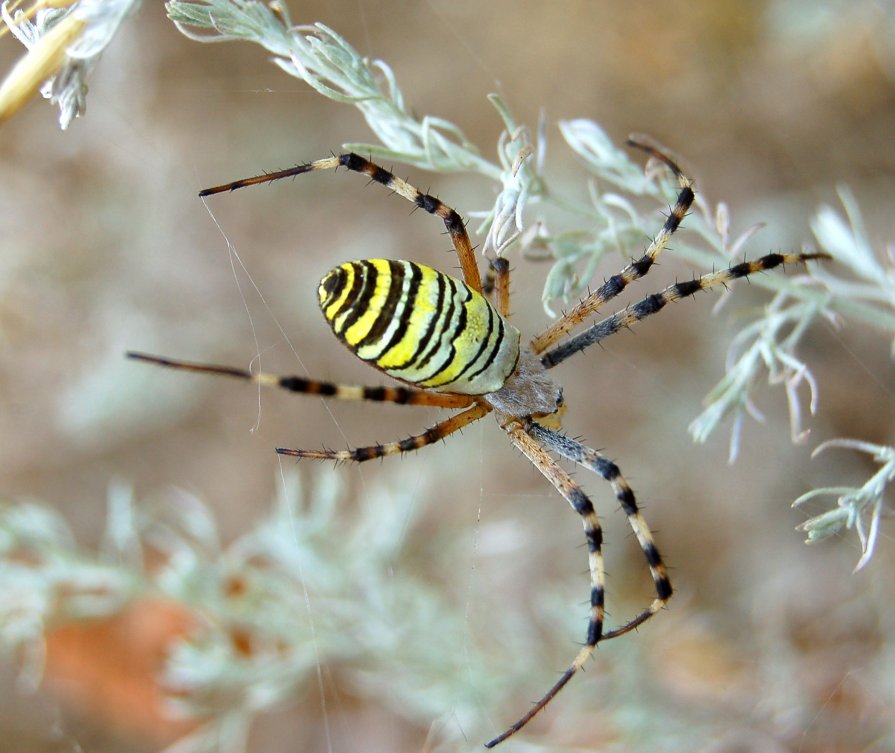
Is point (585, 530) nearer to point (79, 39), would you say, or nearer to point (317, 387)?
point (317, 387)

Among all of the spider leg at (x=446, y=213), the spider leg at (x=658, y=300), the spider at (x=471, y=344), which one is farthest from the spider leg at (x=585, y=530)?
the spider leg at (x=446, y=213)

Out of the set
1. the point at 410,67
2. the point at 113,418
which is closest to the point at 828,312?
the point at 410,67

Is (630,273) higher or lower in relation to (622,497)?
higher

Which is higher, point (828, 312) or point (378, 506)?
point (828, 312)

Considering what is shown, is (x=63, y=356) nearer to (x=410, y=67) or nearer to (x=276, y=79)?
(x=276, y=79)

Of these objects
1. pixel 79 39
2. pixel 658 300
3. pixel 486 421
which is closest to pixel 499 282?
pixel 658 300

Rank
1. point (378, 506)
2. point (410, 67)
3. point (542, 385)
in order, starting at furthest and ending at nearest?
point (410, 67)
point (378, 506)
point (542, 385)

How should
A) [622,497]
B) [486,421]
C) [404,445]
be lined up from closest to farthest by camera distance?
1. [404,445]
2. [622,497]
3. [486,421]
